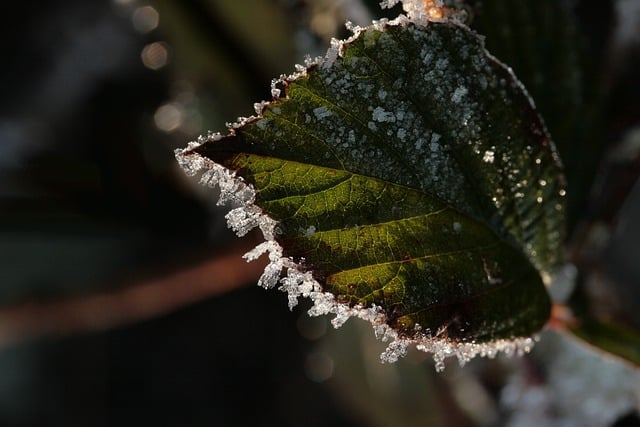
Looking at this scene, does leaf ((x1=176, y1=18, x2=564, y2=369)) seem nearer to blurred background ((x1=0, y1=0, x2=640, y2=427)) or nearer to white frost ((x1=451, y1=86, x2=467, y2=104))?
white frost ((x1=451, y1=86, x2=467, y2=104))

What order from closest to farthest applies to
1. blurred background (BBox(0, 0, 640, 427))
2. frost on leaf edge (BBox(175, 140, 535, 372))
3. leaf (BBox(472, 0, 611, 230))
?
1. frost on leaf edge (BBox(175, 140, 535, 372))
2. leaf (BBox(472, 0, 611, 230))
3. blurred background (BBox(0, 0, 640, 427))

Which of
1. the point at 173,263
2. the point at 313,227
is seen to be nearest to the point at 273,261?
→ the point at 313,227

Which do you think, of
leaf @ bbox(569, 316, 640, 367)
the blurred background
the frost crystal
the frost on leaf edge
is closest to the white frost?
the frost crystal

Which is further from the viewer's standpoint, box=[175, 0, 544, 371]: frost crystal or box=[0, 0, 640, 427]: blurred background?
box=[0, 0, 640, 427]: blurred background

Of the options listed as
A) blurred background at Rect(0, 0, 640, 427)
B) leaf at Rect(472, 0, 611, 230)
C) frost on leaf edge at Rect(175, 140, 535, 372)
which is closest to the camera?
frost on leaf edge at Rect(175, 140, 535, 372)

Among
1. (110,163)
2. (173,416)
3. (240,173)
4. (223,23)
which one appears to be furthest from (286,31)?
(173,416)

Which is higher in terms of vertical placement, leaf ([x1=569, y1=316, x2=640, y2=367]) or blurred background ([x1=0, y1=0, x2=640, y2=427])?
blurred background ([x1=0, y1=0, x2=640, y2=427])

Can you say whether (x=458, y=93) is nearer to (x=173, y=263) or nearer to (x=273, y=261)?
(x=273, y=261)
